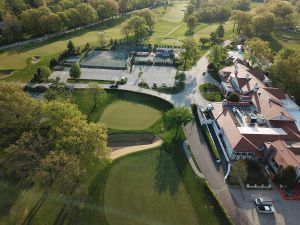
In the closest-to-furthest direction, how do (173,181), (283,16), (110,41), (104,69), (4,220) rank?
(4,220), (173,181), (104,69), (110,41), (283,16)

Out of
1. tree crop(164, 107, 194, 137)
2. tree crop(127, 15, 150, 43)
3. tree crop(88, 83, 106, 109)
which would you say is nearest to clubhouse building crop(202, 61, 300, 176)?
tree crop(164, 107, 194, 137)

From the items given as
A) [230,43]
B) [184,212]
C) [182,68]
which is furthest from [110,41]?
[184,212]

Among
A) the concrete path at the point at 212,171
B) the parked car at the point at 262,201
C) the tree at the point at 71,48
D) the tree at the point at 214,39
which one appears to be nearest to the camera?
the concrete path at the point at 212,171

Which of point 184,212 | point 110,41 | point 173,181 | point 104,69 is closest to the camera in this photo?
point 184,212

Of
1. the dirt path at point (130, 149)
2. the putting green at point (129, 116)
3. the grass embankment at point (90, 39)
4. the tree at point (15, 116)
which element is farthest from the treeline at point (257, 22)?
the tree at point (15, 116)

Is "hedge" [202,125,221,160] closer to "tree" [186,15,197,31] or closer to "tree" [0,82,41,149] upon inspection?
"tree" [0,82,41,149]

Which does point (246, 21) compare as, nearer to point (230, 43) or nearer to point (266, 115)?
point (230, 43)

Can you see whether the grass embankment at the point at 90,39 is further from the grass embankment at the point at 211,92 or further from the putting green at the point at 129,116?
the putting green at the point at 129,116
